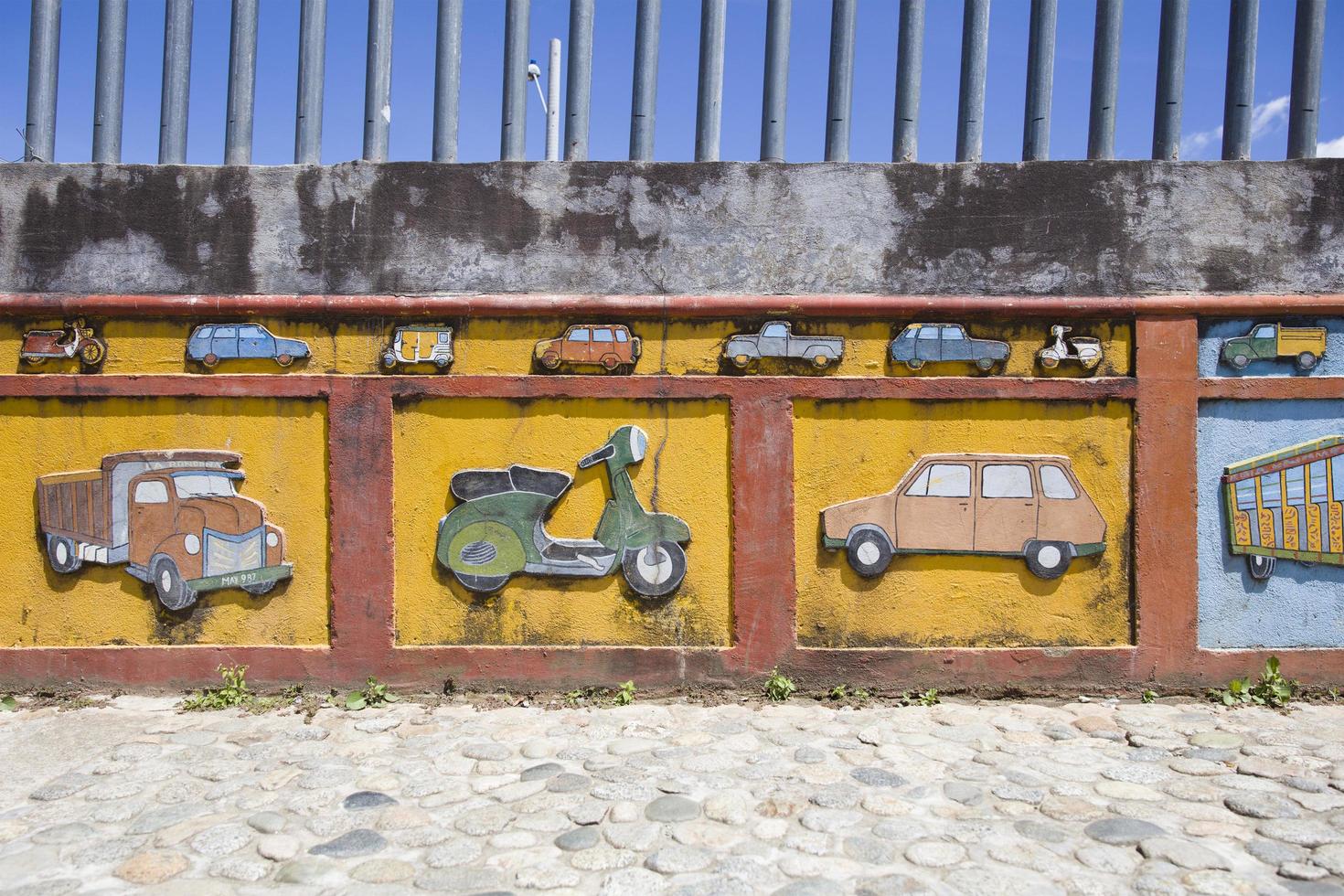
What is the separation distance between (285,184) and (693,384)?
109 inches

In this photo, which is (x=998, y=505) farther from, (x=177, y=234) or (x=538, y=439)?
(x=177, y=234)

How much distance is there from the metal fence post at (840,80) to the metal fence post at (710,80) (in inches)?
Result: 26.6

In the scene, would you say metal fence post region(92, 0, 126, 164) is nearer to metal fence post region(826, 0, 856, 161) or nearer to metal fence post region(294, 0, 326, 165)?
metal fence post region(294, 0, 326, 165)

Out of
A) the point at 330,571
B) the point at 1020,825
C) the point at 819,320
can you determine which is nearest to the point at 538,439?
the point at 330,571

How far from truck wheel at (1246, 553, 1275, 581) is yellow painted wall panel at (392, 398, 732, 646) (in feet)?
9.99

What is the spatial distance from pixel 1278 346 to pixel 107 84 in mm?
7292

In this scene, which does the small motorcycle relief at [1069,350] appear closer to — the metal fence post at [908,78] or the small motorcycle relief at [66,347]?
the metal fence post at [908,78]

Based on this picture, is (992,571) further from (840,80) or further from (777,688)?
(840,80)

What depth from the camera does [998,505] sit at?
5.09 metres

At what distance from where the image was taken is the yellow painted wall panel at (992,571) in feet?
16.8

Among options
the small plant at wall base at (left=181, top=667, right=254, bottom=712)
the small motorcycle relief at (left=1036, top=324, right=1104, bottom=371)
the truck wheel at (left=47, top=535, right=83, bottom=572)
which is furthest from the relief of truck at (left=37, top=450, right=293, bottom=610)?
the small motorcycle relief at (left=1036, top=324, right=1104, bottom=371)

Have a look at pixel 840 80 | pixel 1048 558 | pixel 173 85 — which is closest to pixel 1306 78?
pixel 840 80

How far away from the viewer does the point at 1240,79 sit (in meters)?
5.17

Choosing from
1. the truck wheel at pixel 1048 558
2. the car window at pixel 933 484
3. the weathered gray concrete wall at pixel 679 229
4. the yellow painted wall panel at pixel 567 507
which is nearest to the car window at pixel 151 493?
the weathered gray concrete wall at pixel 679 229
